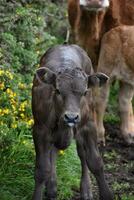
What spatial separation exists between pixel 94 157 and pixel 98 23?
2989 millimetres

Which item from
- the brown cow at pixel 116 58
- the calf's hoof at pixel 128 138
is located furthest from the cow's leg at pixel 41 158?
the calf's hoof at pixel 128 138

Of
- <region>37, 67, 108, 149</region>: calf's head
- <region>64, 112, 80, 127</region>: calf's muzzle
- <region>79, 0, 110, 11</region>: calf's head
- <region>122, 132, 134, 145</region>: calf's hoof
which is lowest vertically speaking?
<region>122, 132, 134, 145</region>: calf's hoof

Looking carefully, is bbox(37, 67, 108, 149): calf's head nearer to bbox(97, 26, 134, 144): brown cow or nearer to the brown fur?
bbox(97, 26, 134, 144): brown cow

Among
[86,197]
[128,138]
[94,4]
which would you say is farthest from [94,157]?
[128,138]

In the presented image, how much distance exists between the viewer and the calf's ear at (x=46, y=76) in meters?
6.04

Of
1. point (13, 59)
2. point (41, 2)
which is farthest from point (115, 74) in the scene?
point (41, 2)

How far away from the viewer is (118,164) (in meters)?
8.32

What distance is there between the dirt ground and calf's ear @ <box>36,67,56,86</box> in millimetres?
1596

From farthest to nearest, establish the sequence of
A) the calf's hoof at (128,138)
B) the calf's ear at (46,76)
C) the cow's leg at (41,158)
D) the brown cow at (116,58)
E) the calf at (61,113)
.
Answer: the calf's hoof at (128,138) < the brown cow at (116,58) < the cow's leg at (41,158) < the calf's ear at (46,76) < the calf at (61,113)

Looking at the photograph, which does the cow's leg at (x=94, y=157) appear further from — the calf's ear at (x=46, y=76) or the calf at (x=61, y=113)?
the calf's ear at (x=46, y=76)

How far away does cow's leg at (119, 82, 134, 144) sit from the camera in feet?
30.7

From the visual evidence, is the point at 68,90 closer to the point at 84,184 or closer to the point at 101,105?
the point at 84,184

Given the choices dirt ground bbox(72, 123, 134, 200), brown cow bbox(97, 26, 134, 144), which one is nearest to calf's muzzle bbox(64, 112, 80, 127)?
dirt ground bbox(72, 123, 134, 200)

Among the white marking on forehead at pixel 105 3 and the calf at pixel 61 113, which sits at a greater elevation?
the white marking on forehead at pixel 105 3
